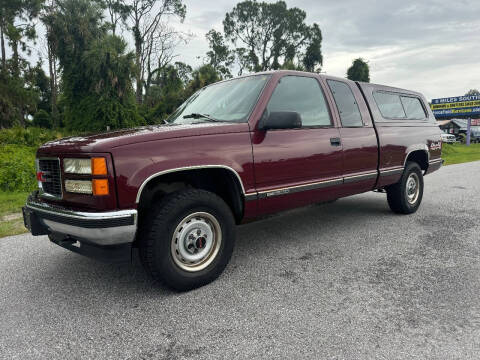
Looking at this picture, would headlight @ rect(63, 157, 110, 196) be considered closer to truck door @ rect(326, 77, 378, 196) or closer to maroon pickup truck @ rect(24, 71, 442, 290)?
maroon pickup truck @ rect(24, 71, 442, 290)

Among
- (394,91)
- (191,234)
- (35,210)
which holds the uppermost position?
(394,91)

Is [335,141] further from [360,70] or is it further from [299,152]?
[360,70]

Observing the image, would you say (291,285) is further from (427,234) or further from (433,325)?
(427,234)

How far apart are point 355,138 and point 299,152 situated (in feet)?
3.36

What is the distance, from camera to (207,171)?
9.89 ft

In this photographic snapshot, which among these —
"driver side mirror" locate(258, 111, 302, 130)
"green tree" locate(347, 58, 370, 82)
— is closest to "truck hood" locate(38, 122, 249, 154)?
"driver side mirror" locate(258, 111, 302, 130)

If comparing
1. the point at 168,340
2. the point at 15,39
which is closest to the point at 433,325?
the point at 168,340

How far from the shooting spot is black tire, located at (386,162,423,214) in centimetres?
507

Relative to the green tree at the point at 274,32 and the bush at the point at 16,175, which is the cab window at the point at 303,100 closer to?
the bush at the point at 16,175

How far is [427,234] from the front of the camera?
14.0 feet

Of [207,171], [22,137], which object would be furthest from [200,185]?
[22,137]

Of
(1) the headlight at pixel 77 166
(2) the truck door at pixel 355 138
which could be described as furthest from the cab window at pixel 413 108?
(1) the headlight at pixel 77 166

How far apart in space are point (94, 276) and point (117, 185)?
3.93 feet

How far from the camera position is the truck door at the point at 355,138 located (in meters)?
4.04
